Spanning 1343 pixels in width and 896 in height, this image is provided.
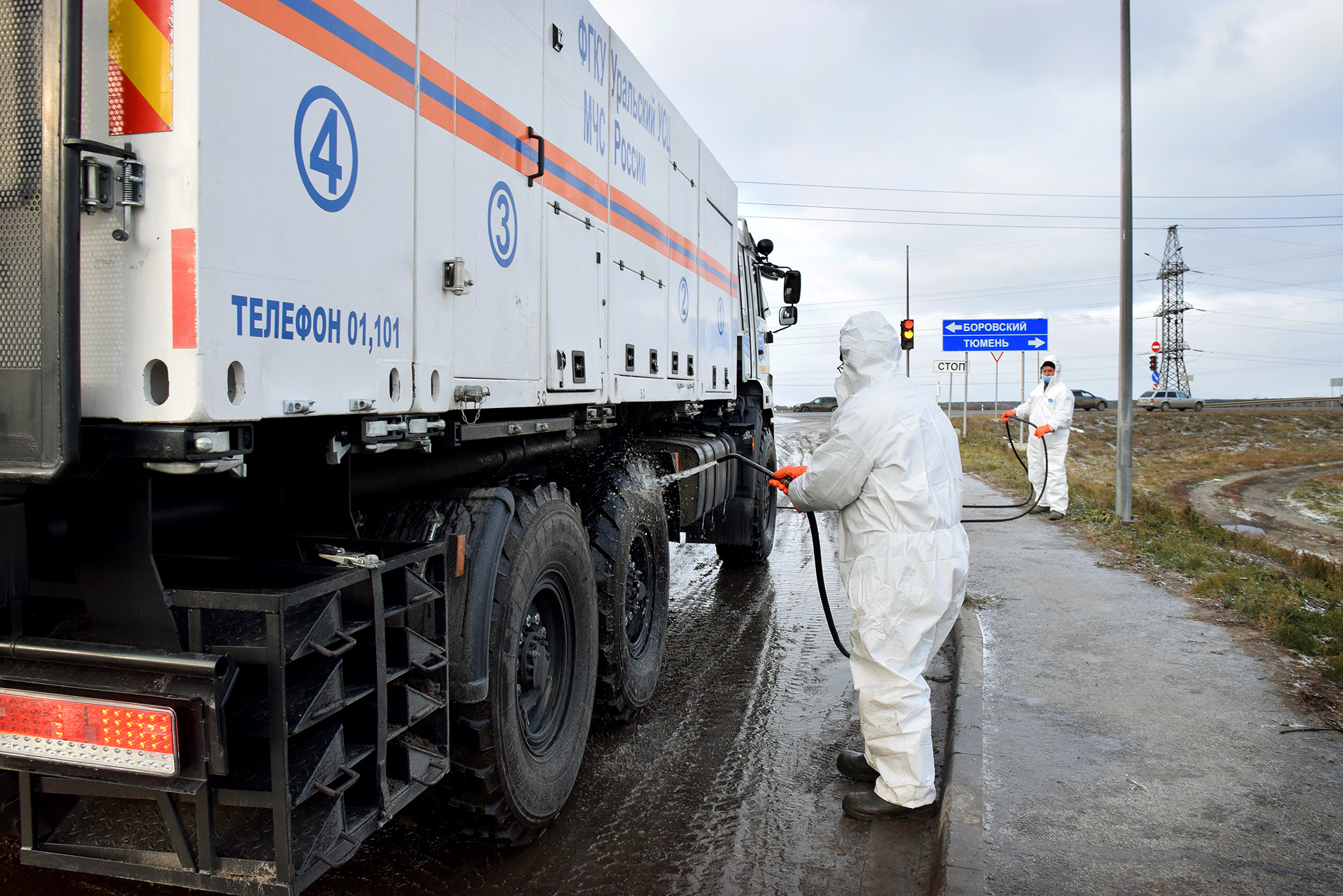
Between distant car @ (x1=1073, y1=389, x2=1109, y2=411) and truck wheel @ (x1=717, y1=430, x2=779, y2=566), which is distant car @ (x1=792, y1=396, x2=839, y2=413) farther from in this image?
truck wheel @ (x1=717, y1=430, x2=779, y2=566)

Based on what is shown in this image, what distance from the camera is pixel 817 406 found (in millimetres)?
63125

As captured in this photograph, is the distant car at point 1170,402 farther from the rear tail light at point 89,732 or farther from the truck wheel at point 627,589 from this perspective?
the rear tail light at point 89,732

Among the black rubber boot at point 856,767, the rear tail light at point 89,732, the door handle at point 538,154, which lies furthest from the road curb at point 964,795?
the door handle at point 538,154

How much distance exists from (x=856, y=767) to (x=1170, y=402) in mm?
57097

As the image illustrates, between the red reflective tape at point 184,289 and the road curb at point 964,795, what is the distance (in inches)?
111

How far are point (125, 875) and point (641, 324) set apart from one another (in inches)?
147

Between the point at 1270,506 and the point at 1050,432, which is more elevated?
the point at 1050,432

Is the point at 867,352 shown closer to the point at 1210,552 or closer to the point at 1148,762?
the point at 1148,762

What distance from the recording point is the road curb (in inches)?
120

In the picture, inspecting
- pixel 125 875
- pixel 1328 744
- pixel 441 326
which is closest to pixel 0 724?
pixel 125 875

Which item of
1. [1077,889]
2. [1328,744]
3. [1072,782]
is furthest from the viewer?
[1328,744]

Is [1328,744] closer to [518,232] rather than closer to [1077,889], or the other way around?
[1077,889]

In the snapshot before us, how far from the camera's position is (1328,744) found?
4.16m

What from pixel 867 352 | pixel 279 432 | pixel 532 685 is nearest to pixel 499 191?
pixel 279 432
